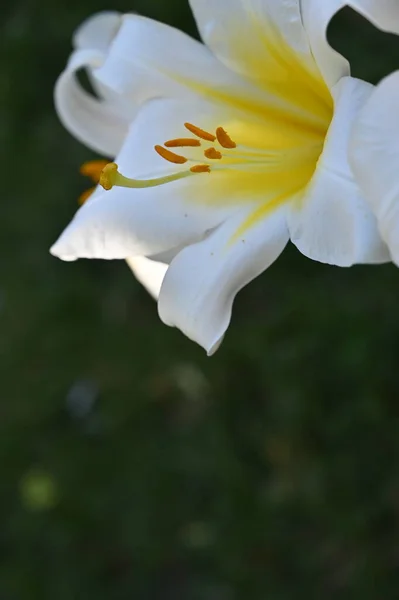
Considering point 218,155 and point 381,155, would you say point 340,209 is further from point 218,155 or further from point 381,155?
point 218,155

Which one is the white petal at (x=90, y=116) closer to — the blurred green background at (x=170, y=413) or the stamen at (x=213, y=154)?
the stamen at (x=213, y=154)

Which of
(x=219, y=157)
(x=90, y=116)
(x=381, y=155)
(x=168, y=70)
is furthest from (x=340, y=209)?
(x=90, y=116)

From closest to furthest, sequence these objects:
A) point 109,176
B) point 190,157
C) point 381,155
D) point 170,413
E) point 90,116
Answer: point 381,155 < point 109,176 < point 190,157 < point 90,116 < point 170,413

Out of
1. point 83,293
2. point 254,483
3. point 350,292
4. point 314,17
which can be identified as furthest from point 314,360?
point 314,17

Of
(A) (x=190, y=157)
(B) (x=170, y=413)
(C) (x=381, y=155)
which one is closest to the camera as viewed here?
(C) (x=381, y=155)

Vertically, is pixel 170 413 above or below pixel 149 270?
below

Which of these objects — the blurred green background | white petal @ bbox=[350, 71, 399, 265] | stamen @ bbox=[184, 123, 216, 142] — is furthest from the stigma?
the blurred green background
